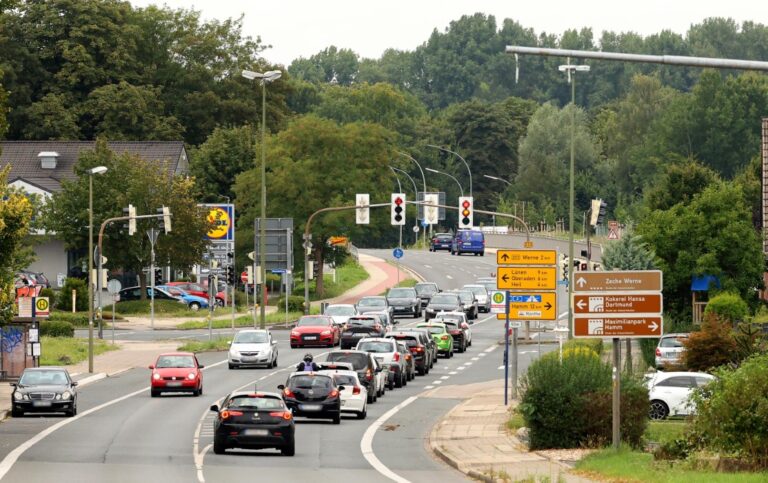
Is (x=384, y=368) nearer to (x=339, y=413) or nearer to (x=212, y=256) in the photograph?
(x=339, y=413)

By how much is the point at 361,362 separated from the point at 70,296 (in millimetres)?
42572

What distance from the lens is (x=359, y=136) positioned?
98125 millimetres

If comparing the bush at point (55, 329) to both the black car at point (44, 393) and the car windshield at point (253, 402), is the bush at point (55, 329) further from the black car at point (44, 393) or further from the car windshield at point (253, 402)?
the car windshield at point (253, 402)

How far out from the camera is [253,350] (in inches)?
2213

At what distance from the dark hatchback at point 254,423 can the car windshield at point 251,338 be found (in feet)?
81.2

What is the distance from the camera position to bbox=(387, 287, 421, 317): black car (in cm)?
8244

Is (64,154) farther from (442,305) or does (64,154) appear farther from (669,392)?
(669,392)

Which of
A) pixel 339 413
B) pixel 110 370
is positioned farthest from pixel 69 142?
pixel 339 413

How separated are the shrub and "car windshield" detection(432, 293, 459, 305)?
32535mm

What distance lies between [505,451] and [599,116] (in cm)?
14698

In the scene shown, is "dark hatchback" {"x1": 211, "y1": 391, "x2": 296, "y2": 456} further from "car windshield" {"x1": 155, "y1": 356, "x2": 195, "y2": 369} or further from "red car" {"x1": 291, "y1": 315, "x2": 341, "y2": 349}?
"red car" {"x1": 291, "y1": 315, "x2": 341, "y2": 349}

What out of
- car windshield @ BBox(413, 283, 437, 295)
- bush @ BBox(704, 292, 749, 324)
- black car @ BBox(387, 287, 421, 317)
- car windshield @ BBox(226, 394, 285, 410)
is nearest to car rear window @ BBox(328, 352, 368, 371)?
car windshield @ BBox(226, 394, 285, 410)

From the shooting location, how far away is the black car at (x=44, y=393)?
1618 inches

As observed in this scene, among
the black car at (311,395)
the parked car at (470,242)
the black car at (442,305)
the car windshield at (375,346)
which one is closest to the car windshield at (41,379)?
the black car at (311,395)
